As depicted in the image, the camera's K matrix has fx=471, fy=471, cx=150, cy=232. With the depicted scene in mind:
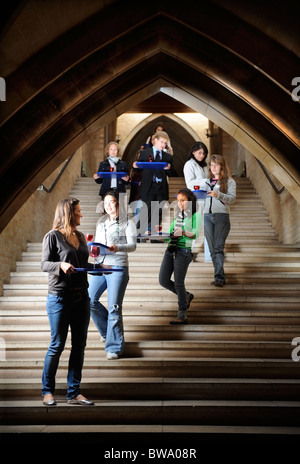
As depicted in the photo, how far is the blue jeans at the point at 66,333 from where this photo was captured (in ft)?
9.75

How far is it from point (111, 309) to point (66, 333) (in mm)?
626

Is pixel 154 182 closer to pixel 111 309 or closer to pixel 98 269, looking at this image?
pixel 111 309

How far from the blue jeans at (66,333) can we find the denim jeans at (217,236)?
2.07m

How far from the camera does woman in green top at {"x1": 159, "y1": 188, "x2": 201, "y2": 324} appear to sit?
4.20m

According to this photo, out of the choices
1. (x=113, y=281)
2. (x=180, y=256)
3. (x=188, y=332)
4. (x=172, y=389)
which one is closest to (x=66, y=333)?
(x=113, y=281)

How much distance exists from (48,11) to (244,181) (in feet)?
23.2

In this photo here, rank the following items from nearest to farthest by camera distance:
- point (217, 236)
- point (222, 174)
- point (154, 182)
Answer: point (217, 236) < point (222, 174) < point (154, 182)

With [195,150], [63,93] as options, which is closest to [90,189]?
[195,150]

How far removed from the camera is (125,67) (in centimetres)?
421

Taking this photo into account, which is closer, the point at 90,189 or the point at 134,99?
the point at 134,99

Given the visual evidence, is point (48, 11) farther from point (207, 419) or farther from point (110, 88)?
point (207, 419)

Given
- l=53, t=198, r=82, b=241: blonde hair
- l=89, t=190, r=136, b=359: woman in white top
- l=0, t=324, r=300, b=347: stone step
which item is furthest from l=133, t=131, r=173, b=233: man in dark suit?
l=53, t=198, r=82, b=241: blonde hair

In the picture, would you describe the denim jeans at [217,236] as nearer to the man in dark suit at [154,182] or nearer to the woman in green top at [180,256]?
the woman in green top at [180,256]
